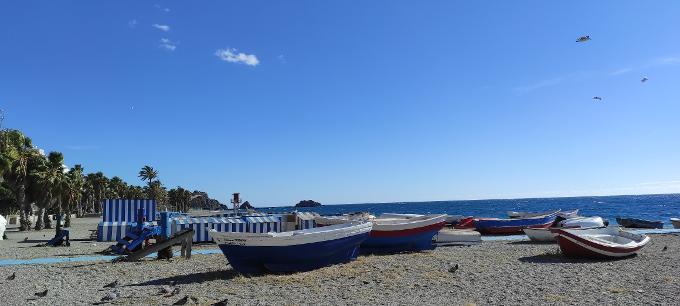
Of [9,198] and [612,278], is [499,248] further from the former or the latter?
[9,198]

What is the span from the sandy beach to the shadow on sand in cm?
3

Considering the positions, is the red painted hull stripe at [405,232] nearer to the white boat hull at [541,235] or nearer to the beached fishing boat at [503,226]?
the white boat hull at [541,235]

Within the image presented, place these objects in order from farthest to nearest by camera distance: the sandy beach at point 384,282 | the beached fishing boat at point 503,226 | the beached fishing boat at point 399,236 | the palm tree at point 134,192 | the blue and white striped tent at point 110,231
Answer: the palm tree at point 134,192 < the beached fishing boat at point 503,226 < the blue and white striped tent at point 110,231 < the beached fishing boat at point 399,236 < the sandy beach at point 384,282

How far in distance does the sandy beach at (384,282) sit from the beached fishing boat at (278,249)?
0.43 m

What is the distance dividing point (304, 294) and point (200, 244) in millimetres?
13514

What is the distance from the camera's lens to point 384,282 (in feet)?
39.2

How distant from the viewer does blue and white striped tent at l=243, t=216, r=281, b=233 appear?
944 inches

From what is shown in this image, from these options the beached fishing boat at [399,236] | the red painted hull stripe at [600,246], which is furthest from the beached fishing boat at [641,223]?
the beached fishing boat at [399,236]

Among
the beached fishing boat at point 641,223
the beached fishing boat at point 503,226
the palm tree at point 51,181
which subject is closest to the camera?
the beached fishing boat at point 503,226

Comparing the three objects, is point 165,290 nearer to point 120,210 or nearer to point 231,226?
point 231,226

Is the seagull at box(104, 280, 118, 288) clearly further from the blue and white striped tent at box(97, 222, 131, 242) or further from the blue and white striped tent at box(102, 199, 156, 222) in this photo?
the blue and white striped tent at box(102, 199, 156, 222)

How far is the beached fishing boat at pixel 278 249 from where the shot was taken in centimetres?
1313

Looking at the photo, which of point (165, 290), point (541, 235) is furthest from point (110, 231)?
point (541, 235)

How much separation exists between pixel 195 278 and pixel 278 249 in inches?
90.2
